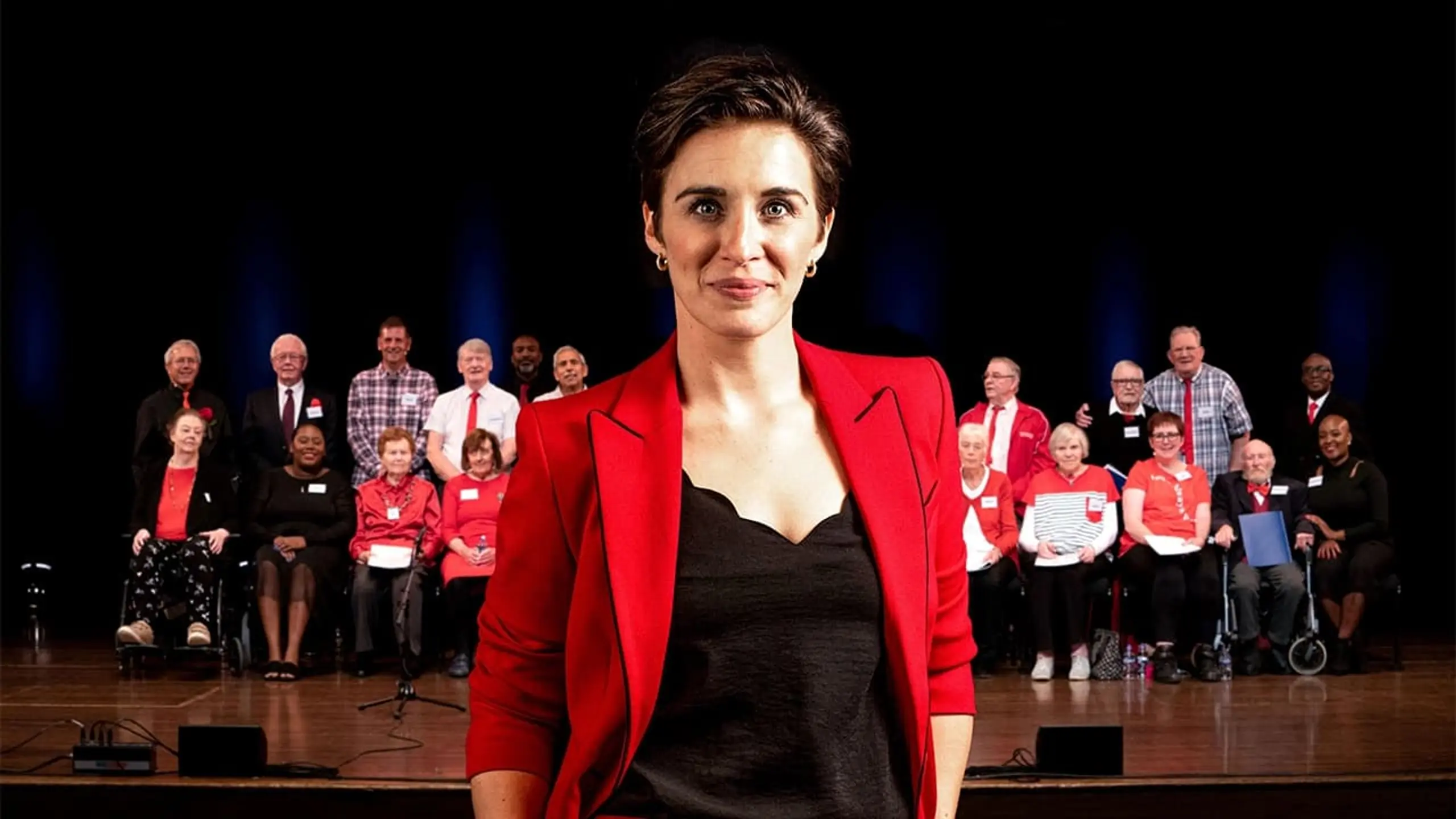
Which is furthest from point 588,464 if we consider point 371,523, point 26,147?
point 26,147

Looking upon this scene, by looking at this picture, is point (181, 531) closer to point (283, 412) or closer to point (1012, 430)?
point (283, 412)

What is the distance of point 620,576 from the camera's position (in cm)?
113

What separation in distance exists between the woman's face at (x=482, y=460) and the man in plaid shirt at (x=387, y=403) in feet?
2.27

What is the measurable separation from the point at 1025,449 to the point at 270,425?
354 cm

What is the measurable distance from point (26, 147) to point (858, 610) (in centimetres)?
790

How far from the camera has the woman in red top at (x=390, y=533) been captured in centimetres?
599

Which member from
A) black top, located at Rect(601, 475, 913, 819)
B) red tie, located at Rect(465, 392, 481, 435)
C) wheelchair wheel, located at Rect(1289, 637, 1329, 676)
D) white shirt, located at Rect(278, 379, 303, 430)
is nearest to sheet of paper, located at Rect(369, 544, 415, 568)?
red tie, located at Rect(465, 392, 481, 435)

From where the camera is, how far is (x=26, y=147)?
25.6 feet

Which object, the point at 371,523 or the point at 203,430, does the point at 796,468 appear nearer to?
the point at 371,523

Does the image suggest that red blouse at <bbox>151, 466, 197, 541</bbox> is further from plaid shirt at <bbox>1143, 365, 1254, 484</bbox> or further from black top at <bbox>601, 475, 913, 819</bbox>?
black top at <bbox>601, 475, 913, 819</bbox>

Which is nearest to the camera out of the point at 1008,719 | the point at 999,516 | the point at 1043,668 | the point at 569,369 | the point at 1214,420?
the point at 1008,719

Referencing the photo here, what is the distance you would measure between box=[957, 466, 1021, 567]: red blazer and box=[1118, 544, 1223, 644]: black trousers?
0.47 m

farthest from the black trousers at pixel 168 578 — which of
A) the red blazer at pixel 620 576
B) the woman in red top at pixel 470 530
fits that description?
the red blazer at pixel 620 576

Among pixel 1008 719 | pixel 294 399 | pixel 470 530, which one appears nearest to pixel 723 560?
pixel 1008 719
